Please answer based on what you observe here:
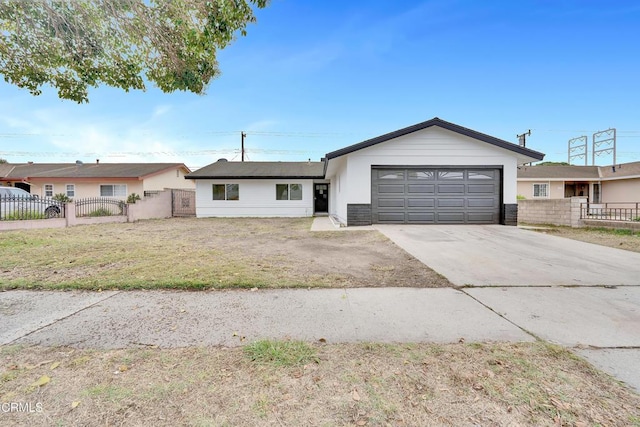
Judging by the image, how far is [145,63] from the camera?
5422 mm

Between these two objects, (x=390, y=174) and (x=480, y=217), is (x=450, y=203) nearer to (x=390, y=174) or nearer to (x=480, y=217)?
(x=480, y=217)

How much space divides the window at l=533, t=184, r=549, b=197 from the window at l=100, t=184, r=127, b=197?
1229 inches

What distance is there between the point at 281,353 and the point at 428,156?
11165 mm

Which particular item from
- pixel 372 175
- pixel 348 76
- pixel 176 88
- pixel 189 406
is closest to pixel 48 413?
pixel 189 406

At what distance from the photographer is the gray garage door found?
11.9m

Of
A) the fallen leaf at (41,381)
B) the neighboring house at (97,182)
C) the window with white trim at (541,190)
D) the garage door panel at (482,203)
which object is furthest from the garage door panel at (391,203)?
the window with white trim at (541,190)

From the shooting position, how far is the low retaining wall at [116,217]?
1107cm

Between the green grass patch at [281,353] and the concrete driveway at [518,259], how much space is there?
9.67ft

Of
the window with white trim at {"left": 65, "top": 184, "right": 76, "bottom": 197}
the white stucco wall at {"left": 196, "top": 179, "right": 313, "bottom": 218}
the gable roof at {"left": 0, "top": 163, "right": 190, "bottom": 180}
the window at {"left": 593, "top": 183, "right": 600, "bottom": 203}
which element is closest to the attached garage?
the white stucco wall at {"left": 196, "top": 179, "right": 313, "bottom": 218}

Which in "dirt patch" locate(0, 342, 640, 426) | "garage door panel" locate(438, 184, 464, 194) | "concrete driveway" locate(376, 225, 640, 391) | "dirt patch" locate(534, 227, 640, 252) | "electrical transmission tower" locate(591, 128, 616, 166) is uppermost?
"electrical transmission tower" locate(591, 128, 616, 166)

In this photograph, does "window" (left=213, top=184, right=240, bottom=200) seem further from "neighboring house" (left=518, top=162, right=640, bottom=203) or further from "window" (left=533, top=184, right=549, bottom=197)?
"window" (left=533, top=184, right=549, bottom=197)

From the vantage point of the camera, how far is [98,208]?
1466cm

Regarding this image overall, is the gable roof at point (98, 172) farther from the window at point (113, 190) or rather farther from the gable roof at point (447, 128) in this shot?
the gable roof at point (447, 128)

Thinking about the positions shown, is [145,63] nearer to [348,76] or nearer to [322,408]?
[322,408]
